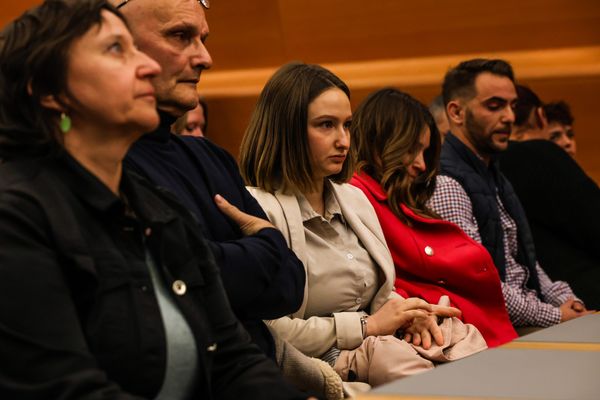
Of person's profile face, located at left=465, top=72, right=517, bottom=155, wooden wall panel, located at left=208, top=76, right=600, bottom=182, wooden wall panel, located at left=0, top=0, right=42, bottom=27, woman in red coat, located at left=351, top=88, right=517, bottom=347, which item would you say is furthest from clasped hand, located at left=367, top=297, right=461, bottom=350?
wooden wall panel, located at left=0, top=0, right=42, bottom=27

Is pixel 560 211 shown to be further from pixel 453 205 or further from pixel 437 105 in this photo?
pixel 437 105

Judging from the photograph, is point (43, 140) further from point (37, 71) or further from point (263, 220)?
point (263, 220)

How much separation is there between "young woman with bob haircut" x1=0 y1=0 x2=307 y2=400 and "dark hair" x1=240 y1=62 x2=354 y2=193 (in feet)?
3.83

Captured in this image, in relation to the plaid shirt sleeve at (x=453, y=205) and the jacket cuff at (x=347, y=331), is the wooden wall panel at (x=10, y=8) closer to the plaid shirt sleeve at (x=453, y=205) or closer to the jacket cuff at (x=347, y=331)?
the plaid shirt sleeve at (x=453, y=205)

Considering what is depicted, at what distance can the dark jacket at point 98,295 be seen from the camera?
5.73ft

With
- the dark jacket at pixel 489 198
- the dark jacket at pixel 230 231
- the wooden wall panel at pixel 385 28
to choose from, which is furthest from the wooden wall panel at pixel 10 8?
the dark jacket at pixel 230 231

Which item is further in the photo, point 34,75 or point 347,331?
point 347,331

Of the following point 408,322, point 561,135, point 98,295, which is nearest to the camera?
point 98,295

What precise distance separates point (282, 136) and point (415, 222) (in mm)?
730

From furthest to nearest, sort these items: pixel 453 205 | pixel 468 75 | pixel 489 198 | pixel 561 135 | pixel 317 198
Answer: pixel 561 135 → pixel 468 75 → pixel 489 198 → pixel 453 205 → pixel 317 198

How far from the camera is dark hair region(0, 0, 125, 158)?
1963 millimetres

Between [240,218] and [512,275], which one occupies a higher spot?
[240,218]

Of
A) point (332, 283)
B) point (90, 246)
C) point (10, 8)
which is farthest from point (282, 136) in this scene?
point (10, 8)

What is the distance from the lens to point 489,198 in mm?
4492
